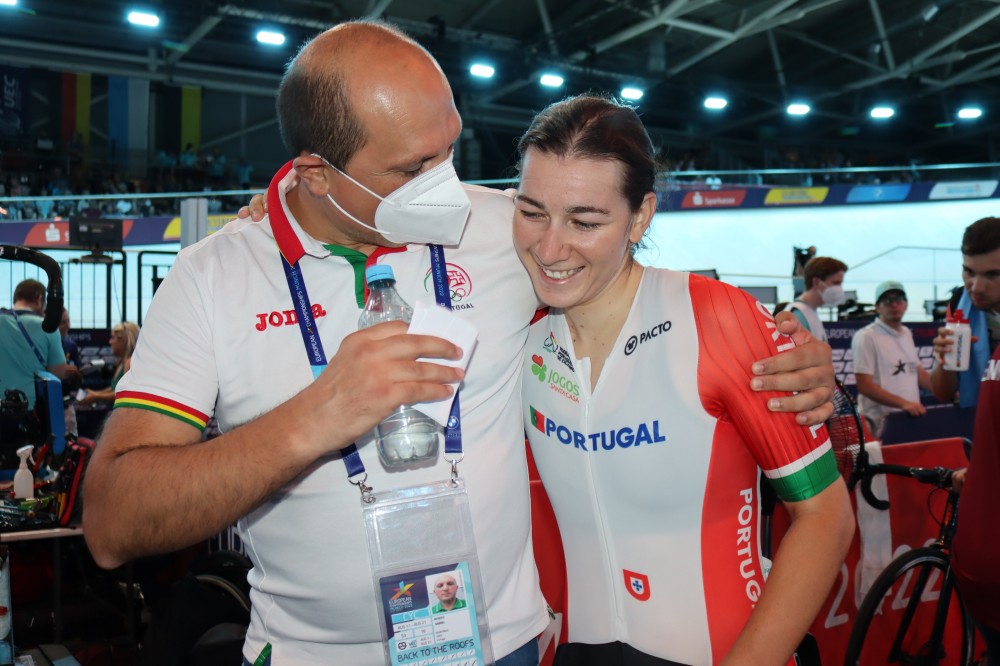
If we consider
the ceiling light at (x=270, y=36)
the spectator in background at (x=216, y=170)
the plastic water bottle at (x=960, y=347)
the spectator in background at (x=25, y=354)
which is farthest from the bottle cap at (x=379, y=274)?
the spectator in background at (x=216, y=170)

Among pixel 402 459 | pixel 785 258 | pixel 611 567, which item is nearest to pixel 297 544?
pixel 402 459

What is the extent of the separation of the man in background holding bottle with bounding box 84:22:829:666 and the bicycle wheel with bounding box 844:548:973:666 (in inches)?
82.4

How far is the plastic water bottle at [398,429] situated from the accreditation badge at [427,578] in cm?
7

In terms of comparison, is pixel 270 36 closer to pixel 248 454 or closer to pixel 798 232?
pixel 798 232

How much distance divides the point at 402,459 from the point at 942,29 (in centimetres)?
2746

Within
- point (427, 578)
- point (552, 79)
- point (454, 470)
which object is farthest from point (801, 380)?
point (552, 79)

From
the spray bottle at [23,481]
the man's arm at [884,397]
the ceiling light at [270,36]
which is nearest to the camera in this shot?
the spray bottle at [23,481]

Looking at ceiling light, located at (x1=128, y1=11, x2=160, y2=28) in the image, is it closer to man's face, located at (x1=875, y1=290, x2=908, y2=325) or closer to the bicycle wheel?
man's face, located at (x1=875, y1=290, x2=908, y2=325)

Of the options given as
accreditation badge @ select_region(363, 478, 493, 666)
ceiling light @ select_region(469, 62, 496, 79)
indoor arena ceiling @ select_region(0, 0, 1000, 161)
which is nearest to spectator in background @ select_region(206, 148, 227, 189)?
indoor arena ceiling @ select_region(0, 0, 1000, 161)

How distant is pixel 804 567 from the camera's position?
1.58m

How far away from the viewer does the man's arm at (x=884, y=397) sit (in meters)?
6.29

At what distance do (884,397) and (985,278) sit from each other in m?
3.36

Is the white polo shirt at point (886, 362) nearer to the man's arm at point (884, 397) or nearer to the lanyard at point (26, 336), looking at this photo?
the man's arm at point (884, 397)

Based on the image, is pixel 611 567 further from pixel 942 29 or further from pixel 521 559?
pixel 942 29
